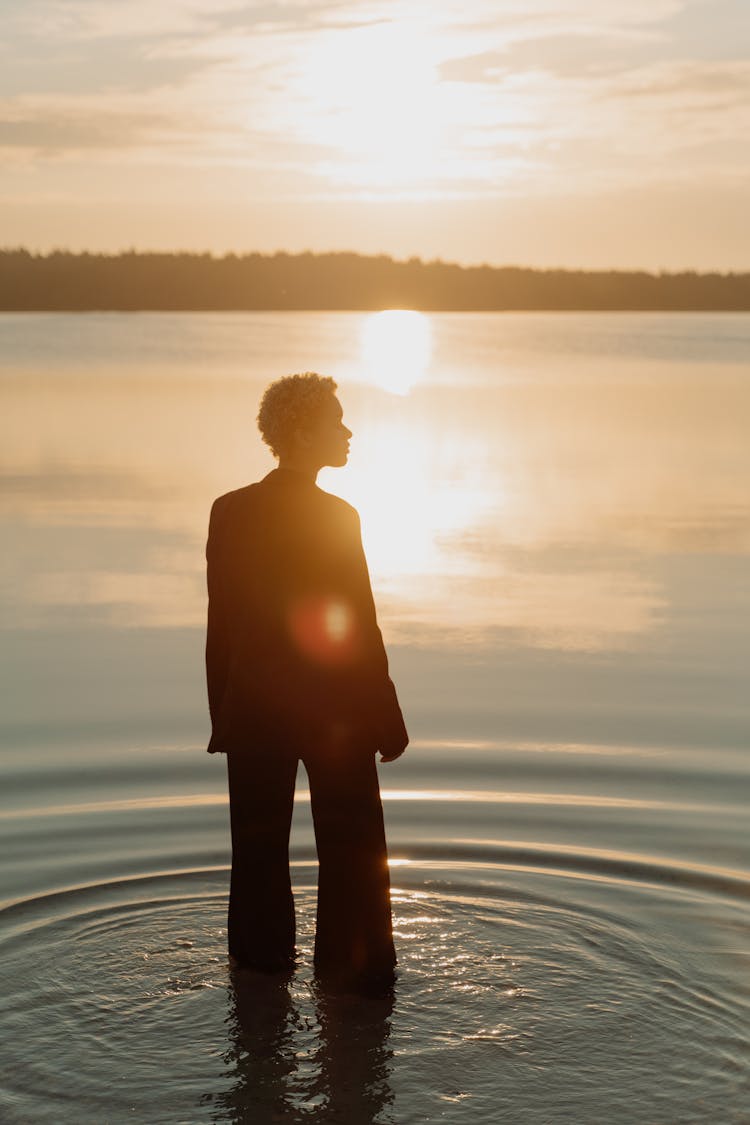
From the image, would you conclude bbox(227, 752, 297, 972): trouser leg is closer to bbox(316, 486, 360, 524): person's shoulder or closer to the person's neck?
bbox(316, 486, 360, 524): person's shoulder

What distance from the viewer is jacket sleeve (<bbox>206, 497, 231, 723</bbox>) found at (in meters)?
6.21

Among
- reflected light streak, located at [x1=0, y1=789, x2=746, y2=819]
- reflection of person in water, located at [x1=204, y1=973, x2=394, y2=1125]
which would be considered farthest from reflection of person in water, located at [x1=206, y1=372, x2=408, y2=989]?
reflected light streak, located at [x1=0, y1=789, x2=746, y2=819]

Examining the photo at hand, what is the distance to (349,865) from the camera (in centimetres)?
627

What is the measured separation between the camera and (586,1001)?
19.8ft

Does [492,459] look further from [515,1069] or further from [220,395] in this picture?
[515,1069]

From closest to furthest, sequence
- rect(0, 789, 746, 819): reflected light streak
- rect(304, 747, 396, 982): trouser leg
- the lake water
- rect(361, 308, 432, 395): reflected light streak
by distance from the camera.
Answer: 1. the lake water
2. rect(304, 747, 396, 982): trouser leg
3. rect(0, 789, 746, 819): reflected light streak
4. rect(361, 308, 432, 395): reflected light streak

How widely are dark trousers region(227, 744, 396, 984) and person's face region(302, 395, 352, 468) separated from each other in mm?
1034

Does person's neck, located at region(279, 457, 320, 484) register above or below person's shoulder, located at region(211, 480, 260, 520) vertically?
above

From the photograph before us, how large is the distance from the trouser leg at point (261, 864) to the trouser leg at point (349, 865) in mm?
124

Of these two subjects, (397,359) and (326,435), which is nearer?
(326,435)

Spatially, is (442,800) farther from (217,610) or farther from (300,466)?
(300,466)

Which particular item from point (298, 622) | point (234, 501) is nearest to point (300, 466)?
point (234, 501)

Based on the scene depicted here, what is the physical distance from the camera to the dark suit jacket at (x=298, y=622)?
609 cm

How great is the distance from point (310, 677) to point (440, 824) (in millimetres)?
2590
